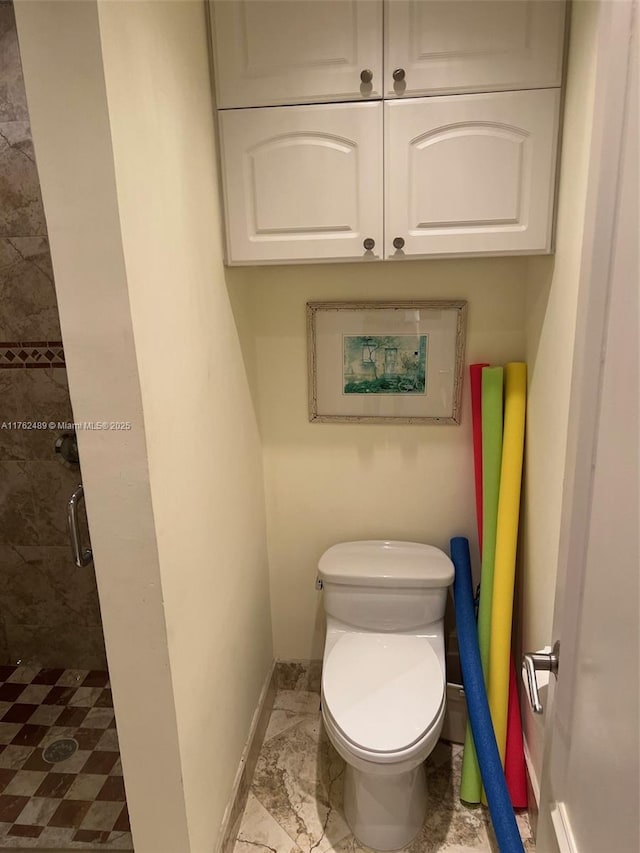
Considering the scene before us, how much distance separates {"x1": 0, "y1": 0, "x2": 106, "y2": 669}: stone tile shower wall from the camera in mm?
1958

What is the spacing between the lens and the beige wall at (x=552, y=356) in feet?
4.29

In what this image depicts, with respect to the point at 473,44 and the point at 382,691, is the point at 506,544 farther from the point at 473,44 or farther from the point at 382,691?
the point at 473,44

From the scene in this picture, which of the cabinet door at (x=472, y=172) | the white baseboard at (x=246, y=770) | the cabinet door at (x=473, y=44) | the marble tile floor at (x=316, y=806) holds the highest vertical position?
the cabinet door at (x=473, y=44)

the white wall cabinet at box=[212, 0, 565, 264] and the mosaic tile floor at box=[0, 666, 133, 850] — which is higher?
the white wall cabinet at box=[212, 0, 565, 264]

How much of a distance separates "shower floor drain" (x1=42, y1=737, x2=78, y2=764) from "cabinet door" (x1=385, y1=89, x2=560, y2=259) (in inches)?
79.9

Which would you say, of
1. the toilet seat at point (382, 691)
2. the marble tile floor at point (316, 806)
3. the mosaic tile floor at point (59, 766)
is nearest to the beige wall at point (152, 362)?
the marble tile floor at point (316, 806)

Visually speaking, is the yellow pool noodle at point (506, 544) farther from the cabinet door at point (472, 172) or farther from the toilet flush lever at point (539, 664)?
the toilet flush lever at point (539, 664)

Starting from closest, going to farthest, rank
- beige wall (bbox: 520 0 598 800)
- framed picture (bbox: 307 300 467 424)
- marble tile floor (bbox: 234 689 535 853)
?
beige wall (bbox: 520 0 598 800), marble tile floor (bbox: 234 689 535 853), framed picture (bbox: 307 300 467 424)

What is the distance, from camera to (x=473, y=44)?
1.45 meters

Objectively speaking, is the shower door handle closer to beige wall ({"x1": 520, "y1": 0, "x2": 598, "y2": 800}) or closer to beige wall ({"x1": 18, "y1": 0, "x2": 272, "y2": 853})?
beige wall ({"x1": 18, "y1": 0, "x2": 272, "y2": 853})

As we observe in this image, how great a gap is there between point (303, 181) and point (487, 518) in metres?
1.18

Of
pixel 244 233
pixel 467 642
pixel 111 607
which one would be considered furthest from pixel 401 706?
pixel 244 233

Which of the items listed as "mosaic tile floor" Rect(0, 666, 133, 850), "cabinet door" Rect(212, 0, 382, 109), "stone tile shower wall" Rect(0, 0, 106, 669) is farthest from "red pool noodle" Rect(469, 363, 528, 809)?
"stone tile shower wall" Rect(0, 0, 106, 669)

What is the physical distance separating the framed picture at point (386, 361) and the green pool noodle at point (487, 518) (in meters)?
0.16
